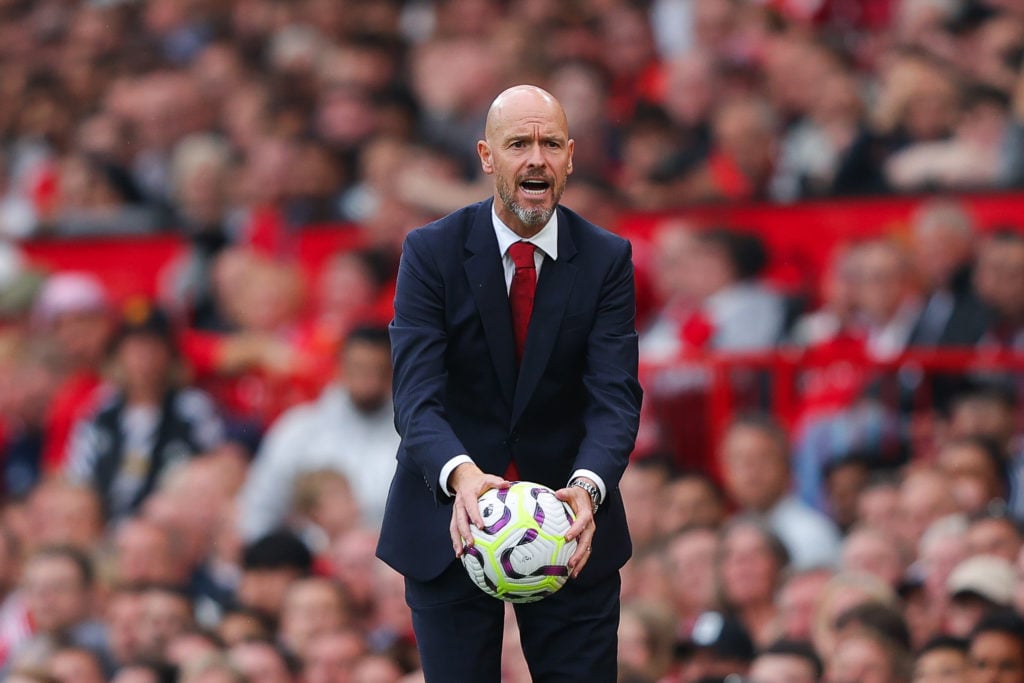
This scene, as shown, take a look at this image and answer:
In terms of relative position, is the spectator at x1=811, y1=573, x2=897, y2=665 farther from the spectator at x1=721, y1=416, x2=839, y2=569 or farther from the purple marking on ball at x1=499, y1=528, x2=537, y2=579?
the purple marking on ball at x1=499, y1=528, x2=537, y2=579

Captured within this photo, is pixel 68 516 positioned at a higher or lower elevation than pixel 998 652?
higher

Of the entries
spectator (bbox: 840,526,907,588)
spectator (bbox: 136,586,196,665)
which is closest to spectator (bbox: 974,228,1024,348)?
spectator (bbox: 840,526,907,588)

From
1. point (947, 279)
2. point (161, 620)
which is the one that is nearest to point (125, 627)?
point (161, 620)

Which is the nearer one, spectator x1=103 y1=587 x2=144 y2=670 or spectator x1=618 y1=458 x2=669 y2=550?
spectator x1=618 y1=458 x2=669 y2=550

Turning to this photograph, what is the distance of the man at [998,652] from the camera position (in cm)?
711

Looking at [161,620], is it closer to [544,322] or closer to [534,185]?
[544,322]

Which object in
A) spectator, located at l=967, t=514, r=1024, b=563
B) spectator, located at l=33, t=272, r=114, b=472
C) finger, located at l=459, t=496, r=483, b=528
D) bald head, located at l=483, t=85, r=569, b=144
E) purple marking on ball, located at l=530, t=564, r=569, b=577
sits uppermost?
spectator, located at l=33, t=272, r=114, b=472

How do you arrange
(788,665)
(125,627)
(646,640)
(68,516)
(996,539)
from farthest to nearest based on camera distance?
1. (68,516)
2. (125,627)
3. (646,640)
4. (996,539)
5. (788,665)

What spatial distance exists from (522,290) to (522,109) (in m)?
0.48

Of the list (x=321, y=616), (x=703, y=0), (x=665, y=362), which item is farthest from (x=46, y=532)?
(x=703, y=0)

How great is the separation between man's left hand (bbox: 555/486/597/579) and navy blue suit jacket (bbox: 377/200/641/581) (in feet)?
0.56

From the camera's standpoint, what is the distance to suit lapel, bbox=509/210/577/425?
513 centimetres

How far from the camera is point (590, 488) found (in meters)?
4.96

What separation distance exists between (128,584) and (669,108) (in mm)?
4367
